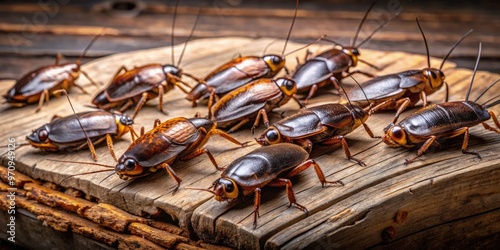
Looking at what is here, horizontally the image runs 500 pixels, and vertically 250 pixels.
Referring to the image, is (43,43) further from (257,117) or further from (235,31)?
(257,117)

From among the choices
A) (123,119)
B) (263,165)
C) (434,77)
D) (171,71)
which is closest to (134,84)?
(171,71)

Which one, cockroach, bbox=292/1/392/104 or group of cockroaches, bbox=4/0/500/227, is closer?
group of cockroaches, bbox=4/0/500/227

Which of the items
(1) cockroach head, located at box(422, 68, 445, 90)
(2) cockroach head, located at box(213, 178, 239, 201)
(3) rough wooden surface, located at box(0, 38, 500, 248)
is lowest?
(3) rough wooden surface, located at box(0, 38, 500, 248)

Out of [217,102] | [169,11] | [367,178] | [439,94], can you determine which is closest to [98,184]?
[217,102]

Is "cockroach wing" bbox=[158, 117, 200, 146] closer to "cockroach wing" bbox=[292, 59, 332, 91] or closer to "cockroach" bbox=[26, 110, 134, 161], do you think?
"cockroach" bbox=[26, 110, 134, 161]

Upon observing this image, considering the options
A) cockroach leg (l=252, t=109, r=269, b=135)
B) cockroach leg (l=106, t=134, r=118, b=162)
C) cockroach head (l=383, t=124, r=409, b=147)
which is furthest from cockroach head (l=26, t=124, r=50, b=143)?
cockroach head (l=383, t=124, r=409, b=147)

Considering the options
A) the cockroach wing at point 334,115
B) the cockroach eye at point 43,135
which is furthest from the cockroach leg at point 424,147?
the cockroach eye at point 43,135
